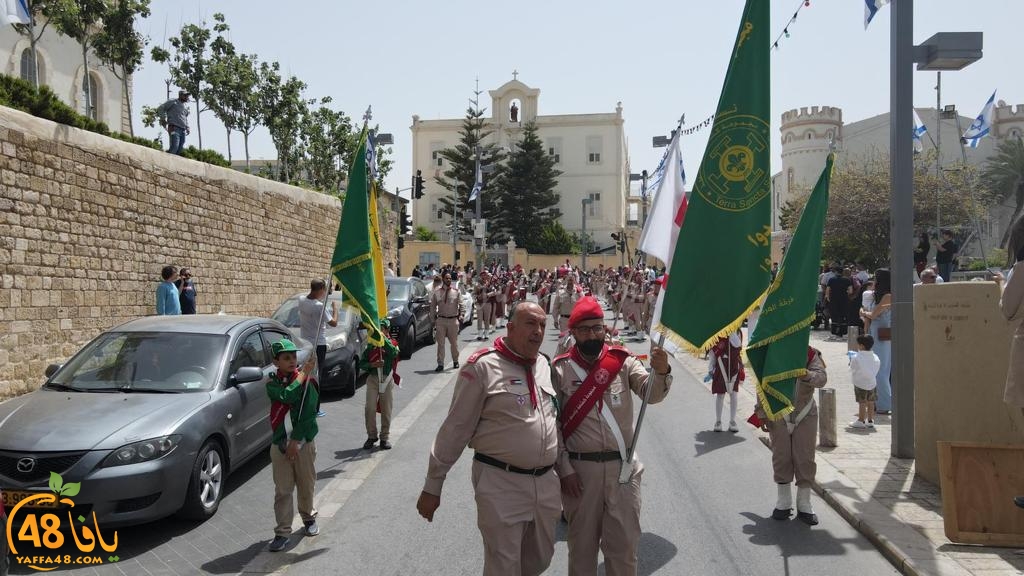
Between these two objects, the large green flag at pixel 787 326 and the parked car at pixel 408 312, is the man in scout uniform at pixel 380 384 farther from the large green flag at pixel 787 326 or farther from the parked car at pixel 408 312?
the parked car at pixel 408 312

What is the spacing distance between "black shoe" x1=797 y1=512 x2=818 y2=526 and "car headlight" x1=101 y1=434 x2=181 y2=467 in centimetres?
493

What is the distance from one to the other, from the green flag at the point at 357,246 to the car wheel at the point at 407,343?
9.98 meters

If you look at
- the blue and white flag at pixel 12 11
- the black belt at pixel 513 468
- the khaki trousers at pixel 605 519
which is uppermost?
the blue and white flag at pixel 12 11

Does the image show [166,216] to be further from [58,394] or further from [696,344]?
[696,344]

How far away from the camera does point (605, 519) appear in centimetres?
433

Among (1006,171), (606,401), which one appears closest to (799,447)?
(606,401)

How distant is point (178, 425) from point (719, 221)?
4.29 metres

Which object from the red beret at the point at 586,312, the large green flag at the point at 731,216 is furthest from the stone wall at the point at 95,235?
the large green flag at the point at 731,216

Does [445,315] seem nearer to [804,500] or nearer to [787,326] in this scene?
[804,500]

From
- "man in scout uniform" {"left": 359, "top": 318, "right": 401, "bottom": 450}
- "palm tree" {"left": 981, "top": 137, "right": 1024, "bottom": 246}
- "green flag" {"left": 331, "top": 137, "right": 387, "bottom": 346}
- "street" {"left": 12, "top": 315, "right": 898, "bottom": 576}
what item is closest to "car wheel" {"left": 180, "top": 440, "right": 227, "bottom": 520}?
"street" {"left": 12, "top": 315, "right": 898, "bottom": 576}

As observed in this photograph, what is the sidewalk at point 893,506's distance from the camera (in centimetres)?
521

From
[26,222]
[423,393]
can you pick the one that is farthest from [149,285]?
[423,393]

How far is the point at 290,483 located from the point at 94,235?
9709 millimetres

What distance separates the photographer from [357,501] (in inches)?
276
